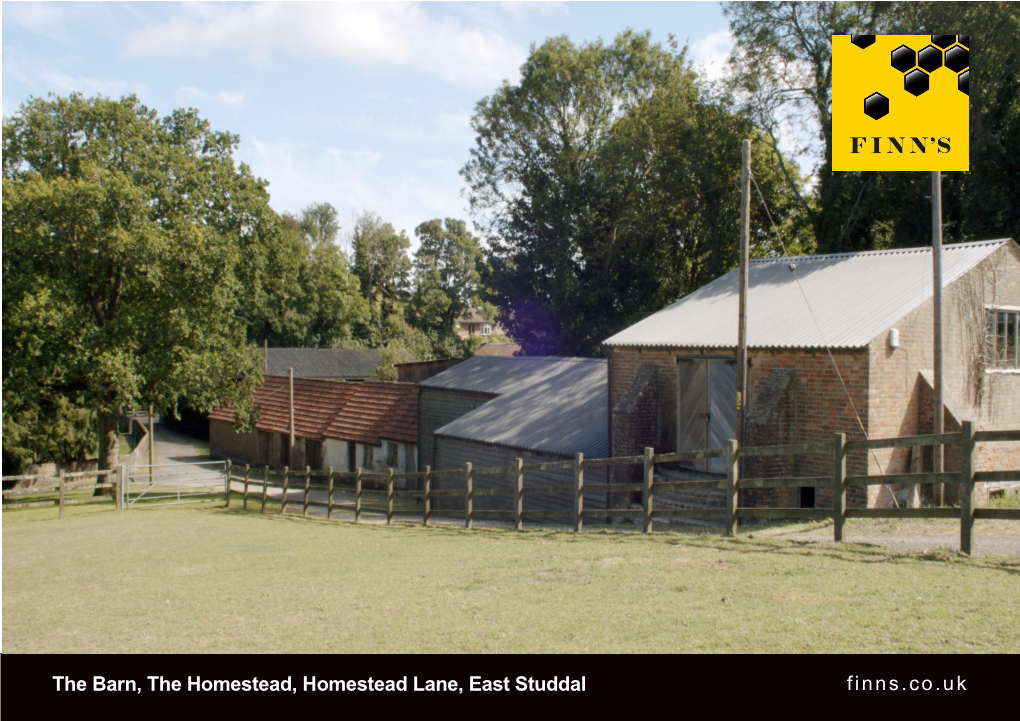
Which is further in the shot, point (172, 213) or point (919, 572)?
point (172, 213)

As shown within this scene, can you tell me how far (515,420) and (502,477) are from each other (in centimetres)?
216

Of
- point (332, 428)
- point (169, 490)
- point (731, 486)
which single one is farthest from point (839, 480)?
point (169, 490)

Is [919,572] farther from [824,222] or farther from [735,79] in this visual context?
[735,79]

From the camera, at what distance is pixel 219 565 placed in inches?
469

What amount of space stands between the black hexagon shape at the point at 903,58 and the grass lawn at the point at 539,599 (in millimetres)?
7851

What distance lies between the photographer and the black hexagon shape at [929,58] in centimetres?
1291

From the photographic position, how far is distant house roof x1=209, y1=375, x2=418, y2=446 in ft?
105

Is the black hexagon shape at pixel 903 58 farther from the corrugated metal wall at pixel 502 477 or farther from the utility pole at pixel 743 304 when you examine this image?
the corrugated metal wall at pixel 502 477

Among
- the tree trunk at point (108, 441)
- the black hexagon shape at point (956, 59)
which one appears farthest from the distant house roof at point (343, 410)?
the black hexagon shape at point (956, 59)

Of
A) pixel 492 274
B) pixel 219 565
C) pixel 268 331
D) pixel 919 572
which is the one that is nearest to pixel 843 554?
pixel 919 572

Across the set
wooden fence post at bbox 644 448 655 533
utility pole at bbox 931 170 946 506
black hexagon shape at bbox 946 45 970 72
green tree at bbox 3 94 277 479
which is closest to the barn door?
utility pole at bbox 931 170 946 506

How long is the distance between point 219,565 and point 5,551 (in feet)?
21.1

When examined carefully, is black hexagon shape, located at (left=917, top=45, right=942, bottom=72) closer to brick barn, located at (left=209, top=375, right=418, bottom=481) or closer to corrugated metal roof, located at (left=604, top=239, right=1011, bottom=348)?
corrugated metal roof, located at (left=604, top=239, right=1011, bottom=348)

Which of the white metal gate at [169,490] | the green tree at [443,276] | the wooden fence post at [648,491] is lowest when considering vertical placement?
the white metal gate at [169,490]
